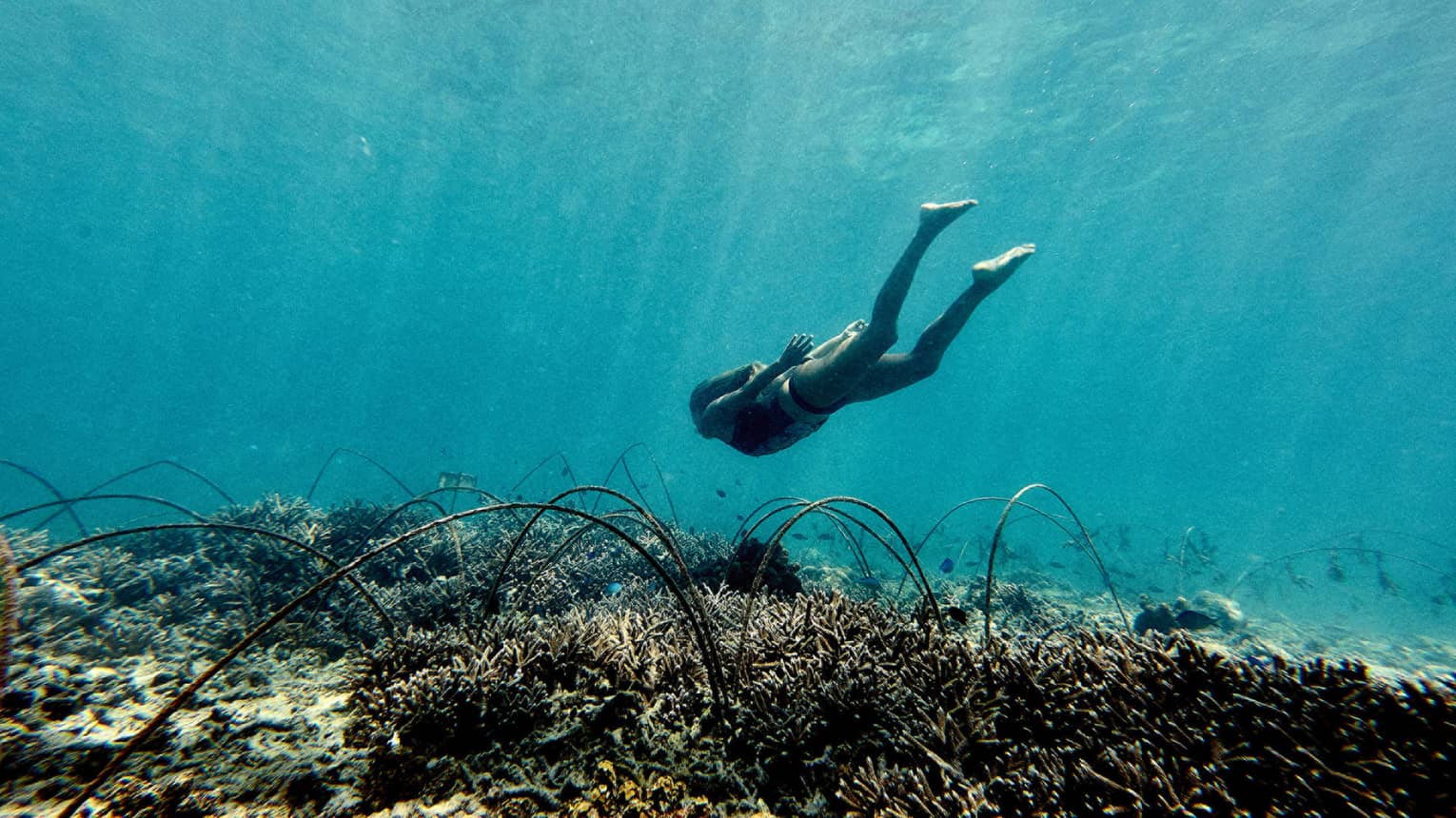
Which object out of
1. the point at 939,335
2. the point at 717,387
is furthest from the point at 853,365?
the point at 717,387

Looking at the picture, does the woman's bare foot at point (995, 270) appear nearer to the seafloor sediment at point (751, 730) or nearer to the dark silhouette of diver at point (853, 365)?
the dark silhouette of diver at point (853, 365)

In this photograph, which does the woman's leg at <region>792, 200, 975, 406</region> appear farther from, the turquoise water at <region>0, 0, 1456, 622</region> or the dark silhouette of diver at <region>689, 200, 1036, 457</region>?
the turquoise water at <region>0, 0, 1456, 622</region>

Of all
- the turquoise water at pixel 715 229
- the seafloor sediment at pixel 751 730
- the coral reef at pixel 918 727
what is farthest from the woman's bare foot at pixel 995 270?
the turquoise water at pixel 715 229

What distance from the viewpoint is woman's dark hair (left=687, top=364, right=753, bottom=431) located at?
7264mm

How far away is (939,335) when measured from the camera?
218 inches

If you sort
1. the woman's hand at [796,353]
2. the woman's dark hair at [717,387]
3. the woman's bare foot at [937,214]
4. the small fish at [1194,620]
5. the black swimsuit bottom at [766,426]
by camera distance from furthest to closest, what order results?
the woman's dark hair at [717,387] < the small fish at [1194,620] < the black swimsuit bottom at [766,426] < the woman's hand at [796,353] < the woman's bare foot at [937,214]

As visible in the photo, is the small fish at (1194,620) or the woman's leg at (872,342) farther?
the small fish at (1194,620)

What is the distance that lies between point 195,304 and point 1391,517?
171m

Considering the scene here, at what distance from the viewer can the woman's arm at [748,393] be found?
5965mm

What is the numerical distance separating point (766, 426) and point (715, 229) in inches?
1507

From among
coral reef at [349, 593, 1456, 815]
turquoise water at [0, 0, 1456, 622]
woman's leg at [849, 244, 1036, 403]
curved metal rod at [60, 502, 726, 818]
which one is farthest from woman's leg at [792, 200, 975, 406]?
turquoise water at [0, 0, 1456, 622]

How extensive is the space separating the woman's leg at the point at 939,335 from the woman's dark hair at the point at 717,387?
5.74 ft

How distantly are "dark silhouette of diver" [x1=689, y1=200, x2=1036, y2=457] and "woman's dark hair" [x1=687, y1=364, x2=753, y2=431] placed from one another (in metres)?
0.06

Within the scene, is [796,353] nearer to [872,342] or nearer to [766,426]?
[872,342]
